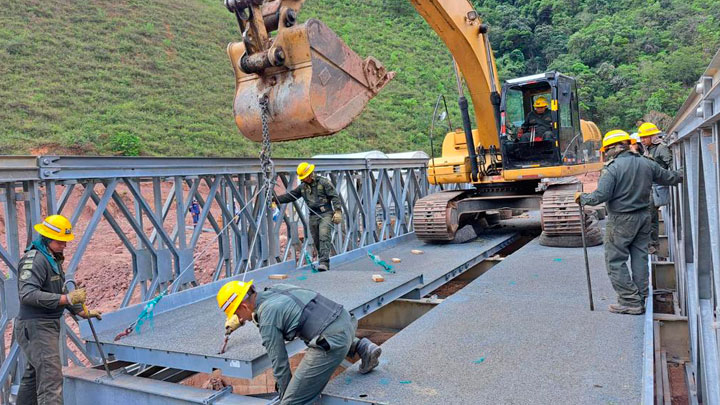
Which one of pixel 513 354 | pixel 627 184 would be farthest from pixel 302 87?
pixel 627 184

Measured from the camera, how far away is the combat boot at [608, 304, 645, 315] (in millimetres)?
5258

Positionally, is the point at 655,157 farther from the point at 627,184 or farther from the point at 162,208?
the point at 162,208

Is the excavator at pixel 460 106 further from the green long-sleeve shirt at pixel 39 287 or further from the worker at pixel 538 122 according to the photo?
the green long-sleeve shirt at pixel 39 287

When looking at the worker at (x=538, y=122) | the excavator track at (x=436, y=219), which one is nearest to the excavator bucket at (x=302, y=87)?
the excavator track at (x=436, y=219)

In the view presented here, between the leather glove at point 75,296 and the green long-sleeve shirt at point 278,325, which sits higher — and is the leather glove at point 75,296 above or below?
above

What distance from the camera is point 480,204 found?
36.0 ft

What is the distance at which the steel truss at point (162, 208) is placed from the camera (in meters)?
5.04

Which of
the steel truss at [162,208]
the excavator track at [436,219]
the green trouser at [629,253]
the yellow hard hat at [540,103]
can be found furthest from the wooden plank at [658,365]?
the yellow hard hat at [540,103]

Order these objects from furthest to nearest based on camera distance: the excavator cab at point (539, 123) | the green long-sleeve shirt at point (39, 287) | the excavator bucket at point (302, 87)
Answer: the excavator cab at point (539, 123) → the excavator bucket at point (302, 87) → the green long-sleeve shirt at point (39, 287)

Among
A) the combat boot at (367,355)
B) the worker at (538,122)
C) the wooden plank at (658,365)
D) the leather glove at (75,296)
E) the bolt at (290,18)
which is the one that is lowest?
the wooden plank at (658,365)

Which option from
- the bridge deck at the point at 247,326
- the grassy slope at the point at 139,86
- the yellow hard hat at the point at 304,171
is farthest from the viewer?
the grassy slope at the point at 139,86

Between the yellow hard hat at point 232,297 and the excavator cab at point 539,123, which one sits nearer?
the yellow hard hat at point 232,297

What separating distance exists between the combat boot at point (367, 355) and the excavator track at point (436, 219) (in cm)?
619

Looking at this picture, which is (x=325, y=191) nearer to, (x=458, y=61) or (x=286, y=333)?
(x=458, y=61)
